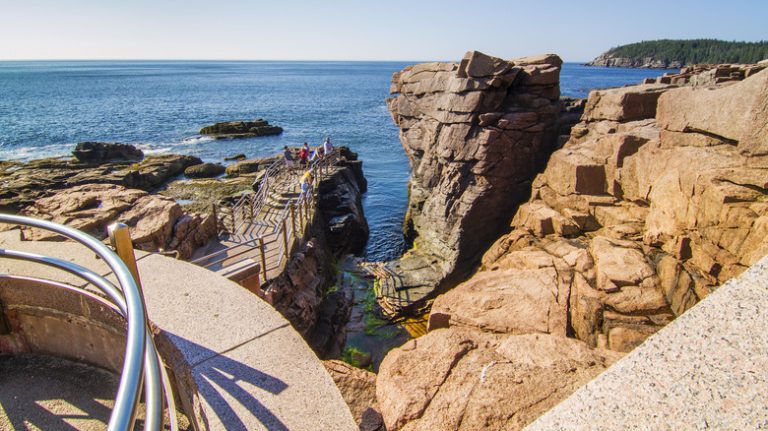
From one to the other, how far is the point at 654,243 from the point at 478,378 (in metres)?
6.68

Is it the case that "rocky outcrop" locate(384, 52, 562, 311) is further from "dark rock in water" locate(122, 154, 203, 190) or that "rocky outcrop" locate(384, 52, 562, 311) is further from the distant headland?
the distant headland

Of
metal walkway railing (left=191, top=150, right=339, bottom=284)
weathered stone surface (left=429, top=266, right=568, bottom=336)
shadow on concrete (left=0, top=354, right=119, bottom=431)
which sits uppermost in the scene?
shadow on concrete (left=0, top=354, right=119, bottom=431)

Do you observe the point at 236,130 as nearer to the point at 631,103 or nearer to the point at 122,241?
the point at 631,103

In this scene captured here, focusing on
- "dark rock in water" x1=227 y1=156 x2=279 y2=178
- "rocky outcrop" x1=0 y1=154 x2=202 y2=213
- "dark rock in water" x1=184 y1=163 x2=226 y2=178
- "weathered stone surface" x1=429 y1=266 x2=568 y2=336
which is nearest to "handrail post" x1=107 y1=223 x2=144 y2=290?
"weathered stone surface" x1=429 y1=266 x2=568 y2=336

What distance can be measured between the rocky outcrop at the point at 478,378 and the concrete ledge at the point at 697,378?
1547 mm

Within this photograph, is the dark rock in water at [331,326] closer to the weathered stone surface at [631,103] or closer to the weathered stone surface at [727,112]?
the weathered stone surface at [727,112]

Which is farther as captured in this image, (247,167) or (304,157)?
(247,167)

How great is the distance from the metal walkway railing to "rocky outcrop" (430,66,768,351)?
16.4 ft

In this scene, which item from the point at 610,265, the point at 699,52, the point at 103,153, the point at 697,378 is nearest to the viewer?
the point at 697,378

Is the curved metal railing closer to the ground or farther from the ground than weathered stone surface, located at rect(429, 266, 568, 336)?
farther from the ground

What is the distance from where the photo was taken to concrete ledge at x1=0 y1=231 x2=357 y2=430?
8.48 ft

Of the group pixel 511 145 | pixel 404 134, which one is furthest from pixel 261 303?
pixel 404 134

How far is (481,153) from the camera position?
15133 mm

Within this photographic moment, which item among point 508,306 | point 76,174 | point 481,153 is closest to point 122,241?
point 508,306
